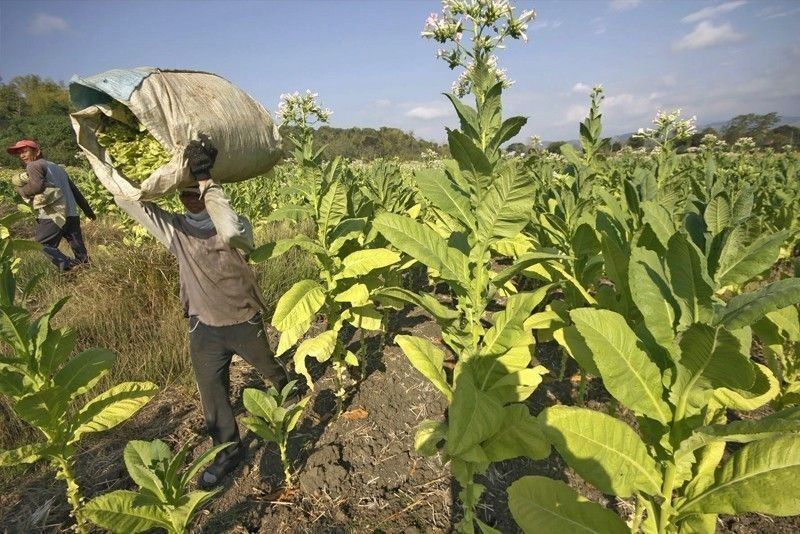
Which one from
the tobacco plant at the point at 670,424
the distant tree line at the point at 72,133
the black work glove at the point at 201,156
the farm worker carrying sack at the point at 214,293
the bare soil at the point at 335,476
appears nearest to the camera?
the tobacco plant at the point at 670,424

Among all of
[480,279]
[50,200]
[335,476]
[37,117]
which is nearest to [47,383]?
[335,476]

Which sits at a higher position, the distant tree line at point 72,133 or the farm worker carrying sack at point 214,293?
the distant tree line at point 72,133

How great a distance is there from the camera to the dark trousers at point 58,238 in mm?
6352

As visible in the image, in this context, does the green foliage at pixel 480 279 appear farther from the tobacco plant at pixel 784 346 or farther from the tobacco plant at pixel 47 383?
the tobacco plant at pixel 47 383

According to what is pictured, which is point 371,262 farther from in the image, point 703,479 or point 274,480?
point 703,479

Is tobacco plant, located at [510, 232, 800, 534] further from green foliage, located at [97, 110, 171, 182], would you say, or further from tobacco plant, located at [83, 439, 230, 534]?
green foliage, located at [97, 110, 171, 182]

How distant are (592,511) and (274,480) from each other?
201 centimetres

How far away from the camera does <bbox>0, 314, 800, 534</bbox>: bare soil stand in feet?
7.70

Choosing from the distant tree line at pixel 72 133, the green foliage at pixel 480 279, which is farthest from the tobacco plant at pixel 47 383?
the distant tree line at pixel 72 133

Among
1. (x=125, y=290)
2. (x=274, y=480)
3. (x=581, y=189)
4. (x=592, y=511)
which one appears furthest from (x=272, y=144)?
(x=125, y=290)

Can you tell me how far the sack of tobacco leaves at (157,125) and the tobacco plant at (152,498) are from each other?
1.34 meters

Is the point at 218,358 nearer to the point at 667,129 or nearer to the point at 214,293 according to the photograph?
the point at 214,293

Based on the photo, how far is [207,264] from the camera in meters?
2.60

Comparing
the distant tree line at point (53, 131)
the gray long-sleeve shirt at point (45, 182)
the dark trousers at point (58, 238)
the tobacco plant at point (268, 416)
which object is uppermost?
the distant tree line at point (53, 131)
